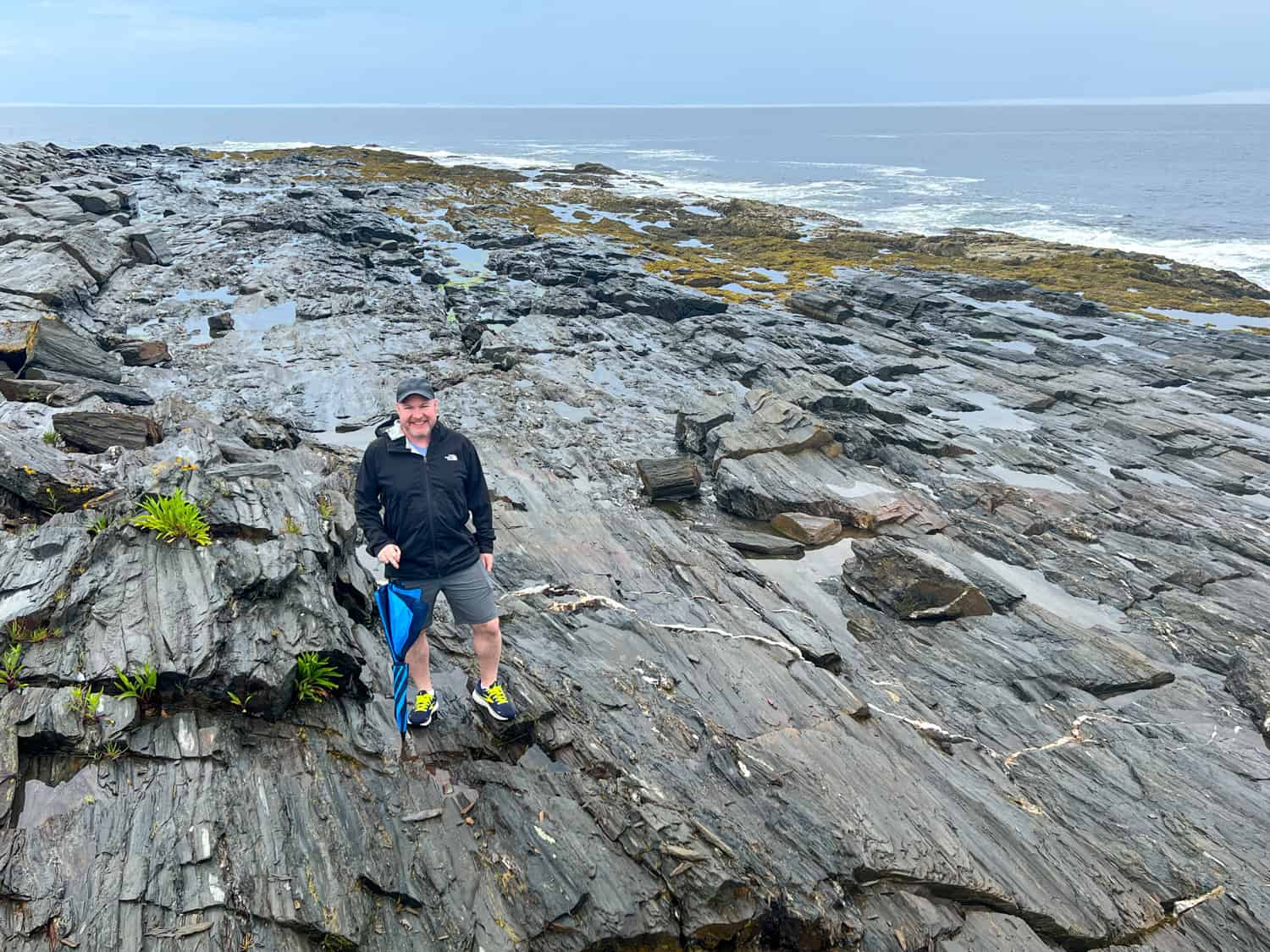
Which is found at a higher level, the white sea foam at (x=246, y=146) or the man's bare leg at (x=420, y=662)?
the white sea foam at (x=246, y=146)

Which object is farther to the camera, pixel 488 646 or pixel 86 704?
pixel 488 646

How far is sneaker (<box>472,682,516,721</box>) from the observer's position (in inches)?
328

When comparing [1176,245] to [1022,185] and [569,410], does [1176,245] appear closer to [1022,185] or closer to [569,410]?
[1022,185]

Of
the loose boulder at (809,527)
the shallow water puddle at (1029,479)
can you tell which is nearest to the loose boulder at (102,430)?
the loose boulder at (809,527)

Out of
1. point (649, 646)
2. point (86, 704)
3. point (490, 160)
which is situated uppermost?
point (490, 160)

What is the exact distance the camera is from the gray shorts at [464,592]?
298 inches

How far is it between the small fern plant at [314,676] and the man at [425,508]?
1.07 metres

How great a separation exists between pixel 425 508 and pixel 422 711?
→ 2.57m

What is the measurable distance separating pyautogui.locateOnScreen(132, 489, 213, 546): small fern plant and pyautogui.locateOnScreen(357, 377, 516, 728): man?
3.23m

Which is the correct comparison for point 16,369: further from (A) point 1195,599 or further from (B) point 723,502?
(A) point 1195,599

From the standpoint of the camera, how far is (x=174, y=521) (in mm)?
8977

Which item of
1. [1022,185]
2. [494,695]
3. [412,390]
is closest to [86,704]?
[494,695]

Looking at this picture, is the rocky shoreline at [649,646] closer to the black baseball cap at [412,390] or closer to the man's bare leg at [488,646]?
the man's bare leg at [488,646]

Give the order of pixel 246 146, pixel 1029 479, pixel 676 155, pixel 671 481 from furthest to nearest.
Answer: pixel 676 155
pixel 246 146
pixel 1029 479
pixel 671 481
